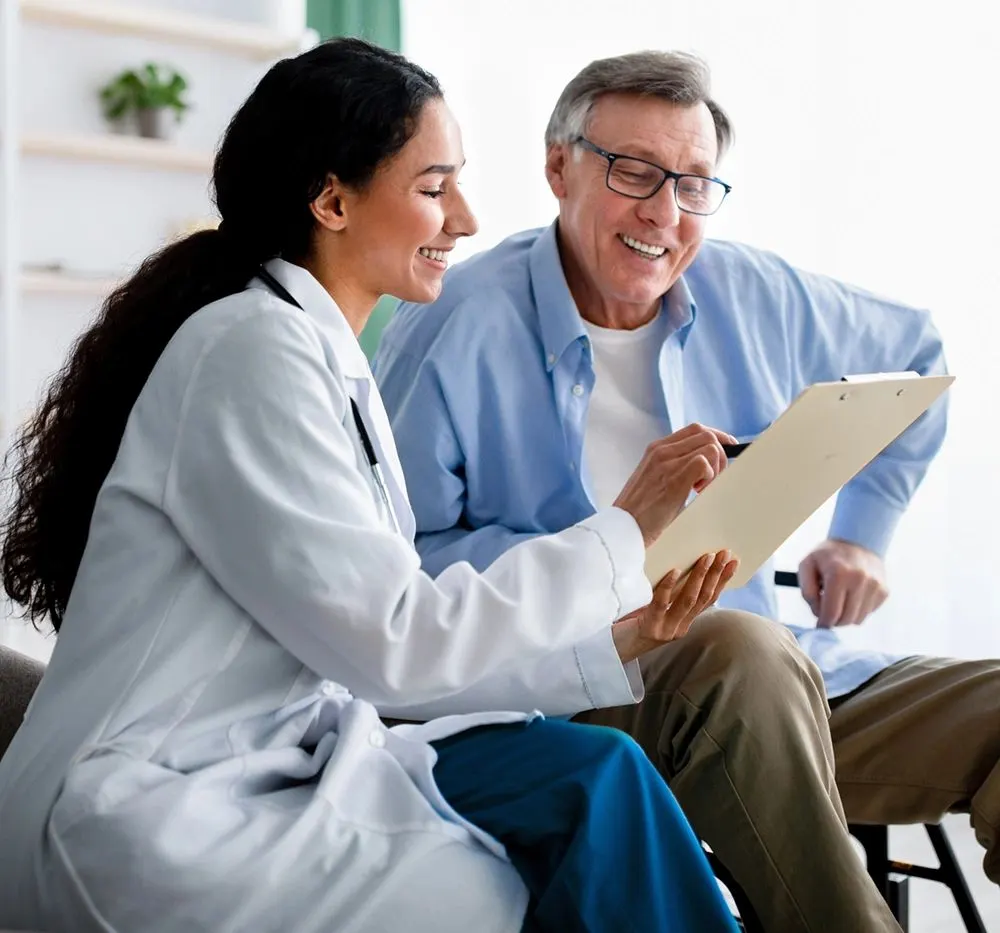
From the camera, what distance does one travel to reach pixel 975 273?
3035mm

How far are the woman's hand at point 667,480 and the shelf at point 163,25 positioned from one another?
3208mm

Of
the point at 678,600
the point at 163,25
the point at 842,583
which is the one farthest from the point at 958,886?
the point at 163,25

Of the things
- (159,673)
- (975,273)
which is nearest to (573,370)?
(159,673)

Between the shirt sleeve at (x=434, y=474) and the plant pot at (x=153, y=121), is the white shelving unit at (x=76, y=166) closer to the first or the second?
the plant pot at (x=153, y=121)

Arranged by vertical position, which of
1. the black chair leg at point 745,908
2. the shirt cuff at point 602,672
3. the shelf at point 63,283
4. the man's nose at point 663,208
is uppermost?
the man's nose at point 663,208

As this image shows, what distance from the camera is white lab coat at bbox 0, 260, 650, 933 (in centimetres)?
106

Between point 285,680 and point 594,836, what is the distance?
0.97 ft

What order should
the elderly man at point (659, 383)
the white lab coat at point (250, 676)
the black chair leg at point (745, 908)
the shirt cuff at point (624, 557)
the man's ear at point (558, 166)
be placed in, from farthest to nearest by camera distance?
the man's ear at point (558, 166) < the elderly man at point (659, 383) < the black chair leg at point (745, 908) < the shirt cuff at point (624, 557) < the white lab coat at point (250, 676)

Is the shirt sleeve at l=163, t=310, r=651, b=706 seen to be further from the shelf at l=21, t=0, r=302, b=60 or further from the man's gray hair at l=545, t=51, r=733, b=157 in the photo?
the shelf at l=21, t=0, r=302, b=60

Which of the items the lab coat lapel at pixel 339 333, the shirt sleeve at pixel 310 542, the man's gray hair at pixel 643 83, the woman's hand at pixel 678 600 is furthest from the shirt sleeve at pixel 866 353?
the shirt sleeve at pixel 310 542

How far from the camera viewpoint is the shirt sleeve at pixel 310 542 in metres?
1.11

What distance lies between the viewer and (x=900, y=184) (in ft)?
10.3

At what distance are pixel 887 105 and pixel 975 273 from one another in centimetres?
44

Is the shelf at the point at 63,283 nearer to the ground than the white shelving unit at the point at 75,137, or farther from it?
nearer to the ground
